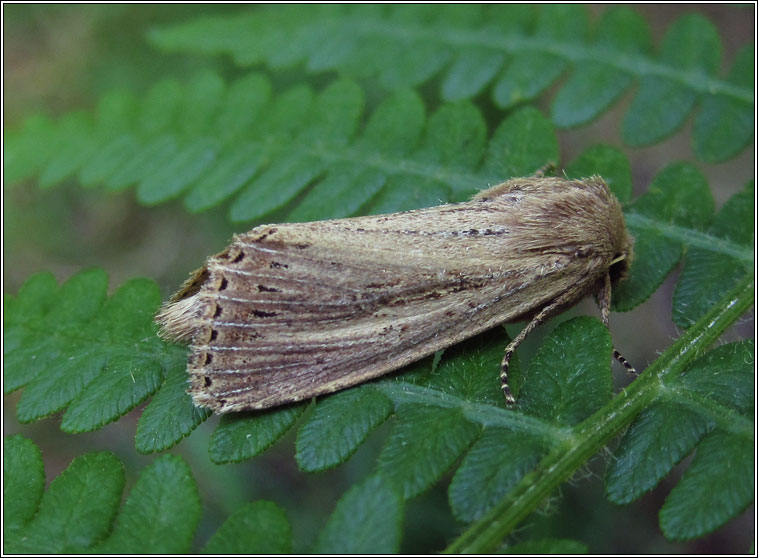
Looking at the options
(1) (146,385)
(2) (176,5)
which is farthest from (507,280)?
(2) (176,5)

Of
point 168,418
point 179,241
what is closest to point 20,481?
point 168,418

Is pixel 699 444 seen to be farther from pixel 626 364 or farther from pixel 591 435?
pixel 626 364

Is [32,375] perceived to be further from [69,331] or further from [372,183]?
[372,183]

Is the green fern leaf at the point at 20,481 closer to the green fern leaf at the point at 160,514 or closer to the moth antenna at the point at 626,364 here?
the green fern leaf at the point at 160,514

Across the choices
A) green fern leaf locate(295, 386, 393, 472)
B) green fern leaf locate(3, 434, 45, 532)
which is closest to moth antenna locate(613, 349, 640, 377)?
green fern leaf locate(295, 386, 393, 472)

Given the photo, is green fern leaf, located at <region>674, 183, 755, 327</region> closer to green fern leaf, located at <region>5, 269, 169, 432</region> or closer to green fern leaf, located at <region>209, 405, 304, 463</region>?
green fern leaf, located at <region>209, 405, 304, 463</region>
